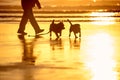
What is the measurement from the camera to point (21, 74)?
503 inches

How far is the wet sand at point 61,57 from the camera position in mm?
12711

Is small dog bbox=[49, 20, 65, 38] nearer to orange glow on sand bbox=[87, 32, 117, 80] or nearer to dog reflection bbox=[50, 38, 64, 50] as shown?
dog reflection bbox=[50, 38, 64, 50]

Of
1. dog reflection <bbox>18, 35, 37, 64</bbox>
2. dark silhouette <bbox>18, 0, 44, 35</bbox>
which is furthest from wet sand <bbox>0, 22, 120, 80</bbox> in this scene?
dark silhouette <bbox>18, 0, 44, 35</bbox>

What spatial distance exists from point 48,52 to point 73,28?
204 inches

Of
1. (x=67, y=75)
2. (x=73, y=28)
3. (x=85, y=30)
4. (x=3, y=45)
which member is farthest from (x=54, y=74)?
(x=85, y=30)

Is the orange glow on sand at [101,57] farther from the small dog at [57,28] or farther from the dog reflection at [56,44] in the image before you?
the small dog at [57,28]

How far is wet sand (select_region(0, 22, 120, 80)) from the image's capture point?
12.7m

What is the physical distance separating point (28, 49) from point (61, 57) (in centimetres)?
225

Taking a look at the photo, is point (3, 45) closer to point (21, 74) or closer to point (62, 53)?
point (62, 53)

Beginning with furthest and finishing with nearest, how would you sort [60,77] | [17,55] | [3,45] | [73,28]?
1. [73,28]
2. [3,45]
3. [17,55]
4. [60,77]

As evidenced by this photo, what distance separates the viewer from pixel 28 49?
17875mm

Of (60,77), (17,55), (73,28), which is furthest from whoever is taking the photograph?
(73,28)

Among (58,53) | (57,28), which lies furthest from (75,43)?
(58,53)

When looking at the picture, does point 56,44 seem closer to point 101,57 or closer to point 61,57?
point 61,57
